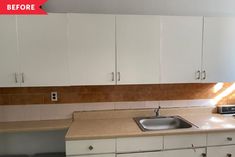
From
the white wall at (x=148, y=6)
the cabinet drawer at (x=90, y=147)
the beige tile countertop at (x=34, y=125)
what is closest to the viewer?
the cabinet drawer at (x=90, y=147)

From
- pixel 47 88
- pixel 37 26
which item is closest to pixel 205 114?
pixel 47 88

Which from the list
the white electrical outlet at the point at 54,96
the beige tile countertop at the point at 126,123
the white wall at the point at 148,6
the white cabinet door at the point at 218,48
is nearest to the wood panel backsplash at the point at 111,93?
the white electrical outlet at the point at 54,96

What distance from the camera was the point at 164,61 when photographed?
217cm

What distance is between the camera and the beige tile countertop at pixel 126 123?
6.28 ft

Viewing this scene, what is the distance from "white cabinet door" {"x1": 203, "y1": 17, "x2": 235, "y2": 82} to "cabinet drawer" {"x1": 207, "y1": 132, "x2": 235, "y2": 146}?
23.9 inches

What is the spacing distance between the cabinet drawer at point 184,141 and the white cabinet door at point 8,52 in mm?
1640

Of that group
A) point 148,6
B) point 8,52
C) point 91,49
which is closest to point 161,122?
point 91,49

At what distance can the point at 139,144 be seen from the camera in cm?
194

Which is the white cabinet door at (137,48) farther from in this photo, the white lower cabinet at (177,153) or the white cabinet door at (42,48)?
the white lower cabinet at (177,153)

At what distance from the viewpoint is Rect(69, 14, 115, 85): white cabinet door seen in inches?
79.5

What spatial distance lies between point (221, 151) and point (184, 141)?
0.44 meters

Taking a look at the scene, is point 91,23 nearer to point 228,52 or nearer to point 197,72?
point 197,72

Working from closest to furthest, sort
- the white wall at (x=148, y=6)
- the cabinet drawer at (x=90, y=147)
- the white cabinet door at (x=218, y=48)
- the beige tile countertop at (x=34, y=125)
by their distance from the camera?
the cabinet drawer at (x=90, y=147) < the beige tile countertop at (x=34, y=125) < the white cabinet door at (x=218, y=48) < the white wall at (x=148, y=6)

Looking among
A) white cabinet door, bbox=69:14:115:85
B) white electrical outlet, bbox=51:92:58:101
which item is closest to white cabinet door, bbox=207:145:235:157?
white cabinet door, bbox=69:14:115:85
